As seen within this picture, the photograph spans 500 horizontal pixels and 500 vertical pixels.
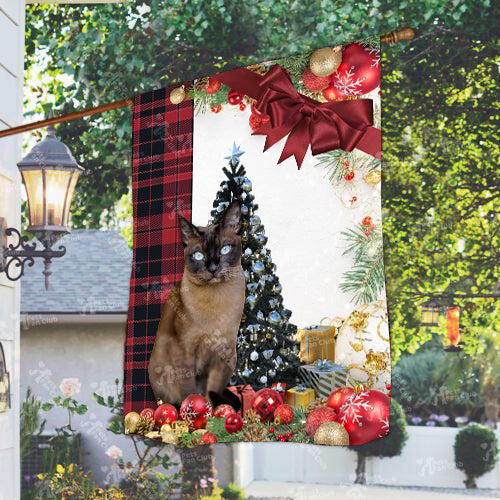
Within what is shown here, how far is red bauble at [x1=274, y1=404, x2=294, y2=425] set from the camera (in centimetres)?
193

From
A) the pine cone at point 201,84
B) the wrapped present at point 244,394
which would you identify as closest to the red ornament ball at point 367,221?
the wrapped present at point 244,394

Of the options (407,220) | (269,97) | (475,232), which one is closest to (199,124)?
(269,97)

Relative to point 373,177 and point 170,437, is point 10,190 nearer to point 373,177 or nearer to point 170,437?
point 170,437

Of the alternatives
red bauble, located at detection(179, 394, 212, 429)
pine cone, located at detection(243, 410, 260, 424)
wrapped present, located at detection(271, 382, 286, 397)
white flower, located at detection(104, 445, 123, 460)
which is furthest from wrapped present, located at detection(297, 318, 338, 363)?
white flower, located at detection(104, 445, 123, 460)

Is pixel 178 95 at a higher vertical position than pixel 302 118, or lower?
higher

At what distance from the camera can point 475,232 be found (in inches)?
159

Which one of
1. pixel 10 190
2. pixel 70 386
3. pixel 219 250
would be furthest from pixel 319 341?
pixel 70 386

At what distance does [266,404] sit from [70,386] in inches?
76.8

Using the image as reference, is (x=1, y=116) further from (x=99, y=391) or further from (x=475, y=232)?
(x=475, y=232)

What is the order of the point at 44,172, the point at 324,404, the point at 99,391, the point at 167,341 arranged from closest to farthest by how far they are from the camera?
1. the point at 324,404
2. the point at 167,341
3. the point at 44,172
4. the point at 99,391

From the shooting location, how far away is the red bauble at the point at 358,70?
1826mm

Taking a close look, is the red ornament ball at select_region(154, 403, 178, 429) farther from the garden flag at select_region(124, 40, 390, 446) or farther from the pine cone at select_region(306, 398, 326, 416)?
the pine cone at select_region(306, 398, 326, 416)

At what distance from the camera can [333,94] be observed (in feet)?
6.30

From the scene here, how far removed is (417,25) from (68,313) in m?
2.60
